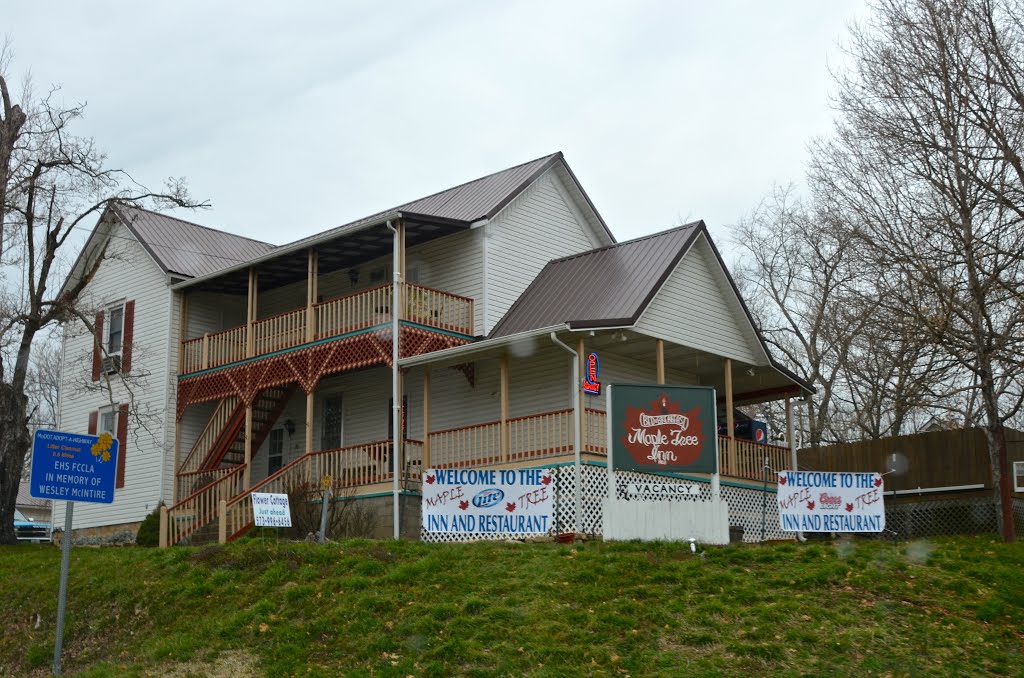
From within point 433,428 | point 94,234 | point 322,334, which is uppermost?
point 94,234

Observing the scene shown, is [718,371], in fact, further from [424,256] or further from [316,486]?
[316,486]

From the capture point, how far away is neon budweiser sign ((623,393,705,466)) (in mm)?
18891

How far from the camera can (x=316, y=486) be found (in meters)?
23.5

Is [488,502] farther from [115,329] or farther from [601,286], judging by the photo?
[115,329]

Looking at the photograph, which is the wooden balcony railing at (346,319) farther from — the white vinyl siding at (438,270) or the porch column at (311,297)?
the white vinyl siding at (438,270)

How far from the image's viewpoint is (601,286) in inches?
925

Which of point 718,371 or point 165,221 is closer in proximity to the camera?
point 718,371

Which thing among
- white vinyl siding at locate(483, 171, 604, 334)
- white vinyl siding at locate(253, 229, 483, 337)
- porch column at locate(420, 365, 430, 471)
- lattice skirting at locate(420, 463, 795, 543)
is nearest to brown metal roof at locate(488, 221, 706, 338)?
white vinyl siding at locate(483, 171, 604, 334)

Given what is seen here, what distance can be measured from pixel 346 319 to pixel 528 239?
4.62 meters

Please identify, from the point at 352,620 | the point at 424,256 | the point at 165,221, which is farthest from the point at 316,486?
the point at 165,221

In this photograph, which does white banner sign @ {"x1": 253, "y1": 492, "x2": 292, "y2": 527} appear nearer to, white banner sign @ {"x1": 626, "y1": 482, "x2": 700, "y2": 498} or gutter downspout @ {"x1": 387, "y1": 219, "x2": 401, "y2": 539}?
gutter downspout @ {"x1": 387, "y1": 219, "x2": 401, "y2": 539}

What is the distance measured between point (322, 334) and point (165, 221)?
31.1ft

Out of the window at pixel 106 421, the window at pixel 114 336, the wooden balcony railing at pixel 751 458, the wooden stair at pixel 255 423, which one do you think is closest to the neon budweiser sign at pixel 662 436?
the wooden balcony railing at pixel 751 458

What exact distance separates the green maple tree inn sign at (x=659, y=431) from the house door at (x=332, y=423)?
1012 centimetres
